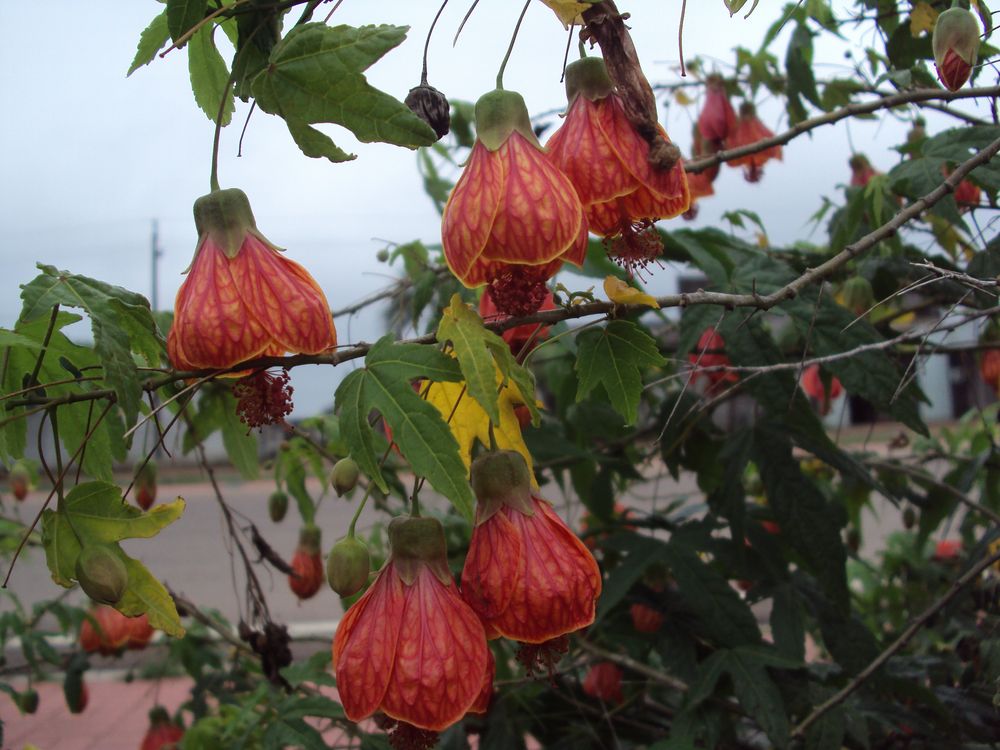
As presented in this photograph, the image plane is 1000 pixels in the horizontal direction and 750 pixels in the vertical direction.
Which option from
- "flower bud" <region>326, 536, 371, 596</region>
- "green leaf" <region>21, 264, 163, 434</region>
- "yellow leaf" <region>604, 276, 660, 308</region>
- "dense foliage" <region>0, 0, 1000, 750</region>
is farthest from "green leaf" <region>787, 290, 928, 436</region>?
"green leaf" <region>21, 264, 163, 434</region>

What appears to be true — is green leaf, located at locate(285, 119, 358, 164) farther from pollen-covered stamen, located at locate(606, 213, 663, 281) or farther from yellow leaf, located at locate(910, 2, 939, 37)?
yellow leaf, located at locate(910, 2, 939, 37)

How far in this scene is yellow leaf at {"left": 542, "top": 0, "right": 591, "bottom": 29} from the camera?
537 millimetres

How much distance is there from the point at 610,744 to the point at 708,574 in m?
0.28

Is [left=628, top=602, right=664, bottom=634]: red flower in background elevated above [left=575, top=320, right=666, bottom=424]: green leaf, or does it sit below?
below

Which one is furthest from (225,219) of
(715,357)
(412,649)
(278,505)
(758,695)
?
(278,505)

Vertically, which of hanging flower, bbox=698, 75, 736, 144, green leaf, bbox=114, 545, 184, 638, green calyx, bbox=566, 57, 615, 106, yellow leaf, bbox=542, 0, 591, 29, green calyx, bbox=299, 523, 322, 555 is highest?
hanging flower, bbox=698, 75, 736, 144

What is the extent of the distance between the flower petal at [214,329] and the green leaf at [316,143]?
0.09 meters

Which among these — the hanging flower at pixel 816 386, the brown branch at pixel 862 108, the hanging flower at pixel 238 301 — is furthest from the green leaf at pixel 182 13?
the hanging flower at pixel 816 386

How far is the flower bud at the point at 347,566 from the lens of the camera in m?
0.62

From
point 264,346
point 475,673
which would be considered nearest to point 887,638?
point 475,673

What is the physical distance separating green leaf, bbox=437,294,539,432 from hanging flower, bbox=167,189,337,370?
0.08 m

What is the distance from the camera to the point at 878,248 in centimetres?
127

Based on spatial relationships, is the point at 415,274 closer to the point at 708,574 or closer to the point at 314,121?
the point at 708,574

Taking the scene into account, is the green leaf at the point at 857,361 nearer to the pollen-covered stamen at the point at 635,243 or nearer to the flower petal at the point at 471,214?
the pollen-covered stamen at the point at 635,243
